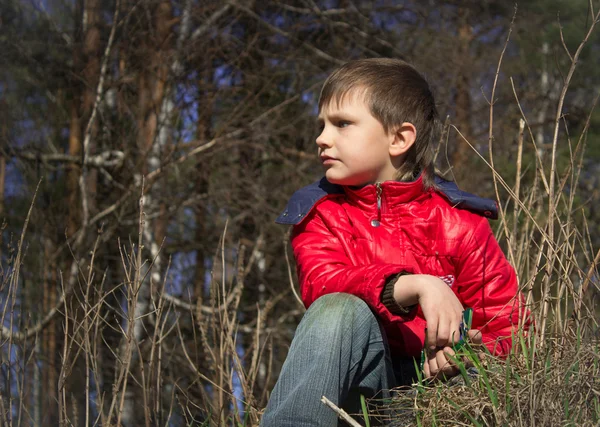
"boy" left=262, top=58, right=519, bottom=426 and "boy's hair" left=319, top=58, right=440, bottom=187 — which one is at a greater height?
"boy's hair" left=319, top=58, right=440, bottom=187

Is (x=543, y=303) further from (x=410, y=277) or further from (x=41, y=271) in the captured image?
(x=41, y=271)

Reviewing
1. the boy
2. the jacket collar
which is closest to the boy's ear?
the boy

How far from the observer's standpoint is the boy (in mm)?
1853

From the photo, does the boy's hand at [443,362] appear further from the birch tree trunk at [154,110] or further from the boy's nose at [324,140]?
the birch tree trunk at [154,110]

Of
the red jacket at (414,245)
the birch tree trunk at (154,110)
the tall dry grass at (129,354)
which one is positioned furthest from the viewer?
the birch tree trunk at (154,110)

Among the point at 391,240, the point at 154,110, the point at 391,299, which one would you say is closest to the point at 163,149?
the point at 154,110

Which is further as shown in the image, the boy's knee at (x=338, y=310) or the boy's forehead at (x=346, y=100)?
the boy's forehead at (x=346, y=100)

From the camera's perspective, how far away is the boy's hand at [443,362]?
1843 millimetres

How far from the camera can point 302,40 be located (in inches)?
273

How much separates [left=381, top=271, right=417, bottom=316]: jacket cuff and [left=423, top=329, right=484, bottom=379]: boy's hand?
119 mm

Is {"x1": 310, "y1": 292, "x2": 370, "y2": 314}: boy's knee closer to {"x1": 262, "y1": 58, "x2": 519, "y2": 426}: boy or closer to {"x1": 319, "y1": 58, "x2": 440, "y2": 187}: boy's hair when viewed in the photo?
{"x1": 262, "y1": 58, "x2": 519, "y2": 426}: boy

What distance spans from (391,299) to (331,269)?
23 cm

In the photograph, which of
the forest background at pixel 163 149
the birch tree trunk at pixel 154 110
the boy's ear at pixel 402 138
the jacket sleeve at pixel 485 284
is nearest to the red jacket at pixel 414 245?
the jacket sleeve at pixel 485 284

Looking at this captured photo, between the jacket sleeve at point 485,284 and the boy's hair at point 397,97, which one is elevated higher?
the boy's hair at point 397,97
